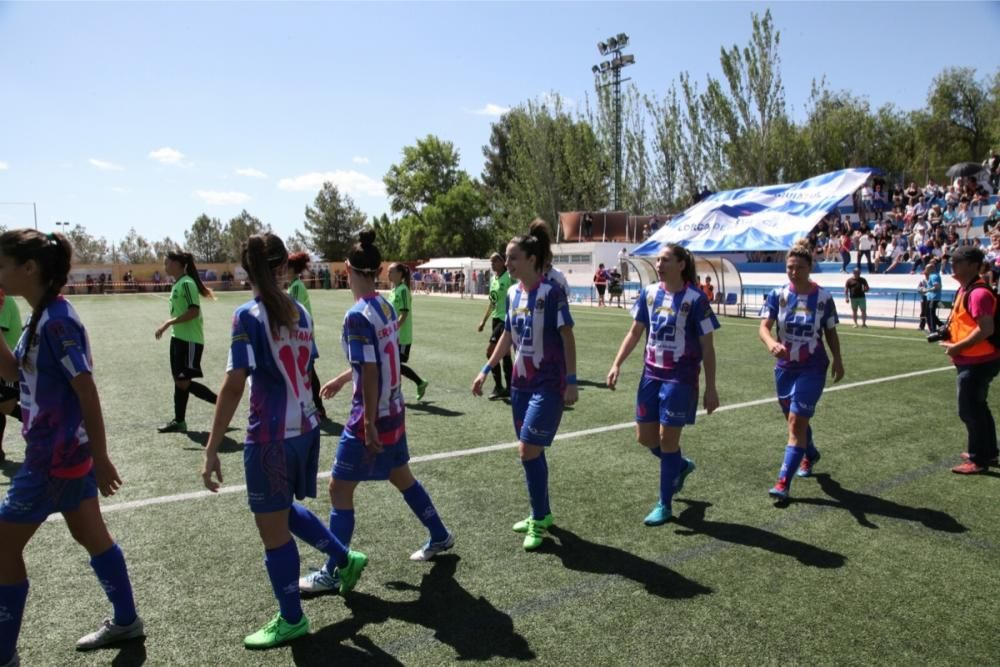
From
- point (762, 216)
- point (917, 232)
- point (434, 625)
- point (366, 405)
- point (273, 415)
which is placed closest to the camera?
point (273, 415)

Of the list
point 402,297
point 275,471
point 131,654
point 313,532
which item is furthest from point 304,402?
point 402,297

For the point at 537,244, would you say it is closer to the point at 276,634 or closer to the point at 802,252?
the point at 802,252

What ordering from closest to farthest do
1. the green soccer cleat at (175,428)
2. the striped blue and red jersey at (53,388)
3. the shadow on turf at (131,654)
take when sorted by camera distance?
the striped blue and red jersey at (53,388), the shadow on turf at (131,654), the green soccer cleat at (175,428)

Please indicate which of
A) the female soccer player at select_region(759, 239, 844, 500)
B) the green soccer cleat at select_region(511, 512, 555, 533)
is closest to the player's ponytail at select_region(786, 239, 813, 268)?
the female soccer player at select_region(759, 239, 844, 500)

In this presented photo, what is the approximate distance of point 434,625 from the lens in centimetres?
344

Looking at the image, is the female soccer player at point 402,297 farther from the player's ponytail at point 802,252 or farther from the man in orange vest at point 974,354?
the man in orange vest at point 974,354

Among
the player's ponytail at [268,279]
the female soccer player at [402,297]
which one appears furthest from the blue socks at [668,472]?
the female soccer player at [402,297]

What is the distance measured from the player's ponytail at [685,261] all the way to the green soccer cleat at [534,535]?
207cm

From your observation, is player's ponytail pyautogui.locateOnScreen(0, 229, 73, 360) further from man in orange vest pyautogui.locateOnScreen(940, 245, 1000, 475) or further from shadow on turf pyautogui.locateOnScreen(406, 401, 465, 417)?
man in orange vest pyautogui.locateOnScreen(940, 245, 1000, 475)

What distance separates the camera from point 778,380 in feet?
18.4

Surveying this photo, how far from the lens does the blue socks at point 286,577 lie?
314 centimetres

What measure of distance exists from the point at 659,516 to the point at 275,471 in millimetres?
2927

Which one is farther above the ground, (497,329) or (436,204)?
(436,204)

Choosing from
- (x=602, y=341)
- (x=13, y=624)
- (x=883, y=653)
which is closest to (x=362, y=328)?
(x=13, y=624)
